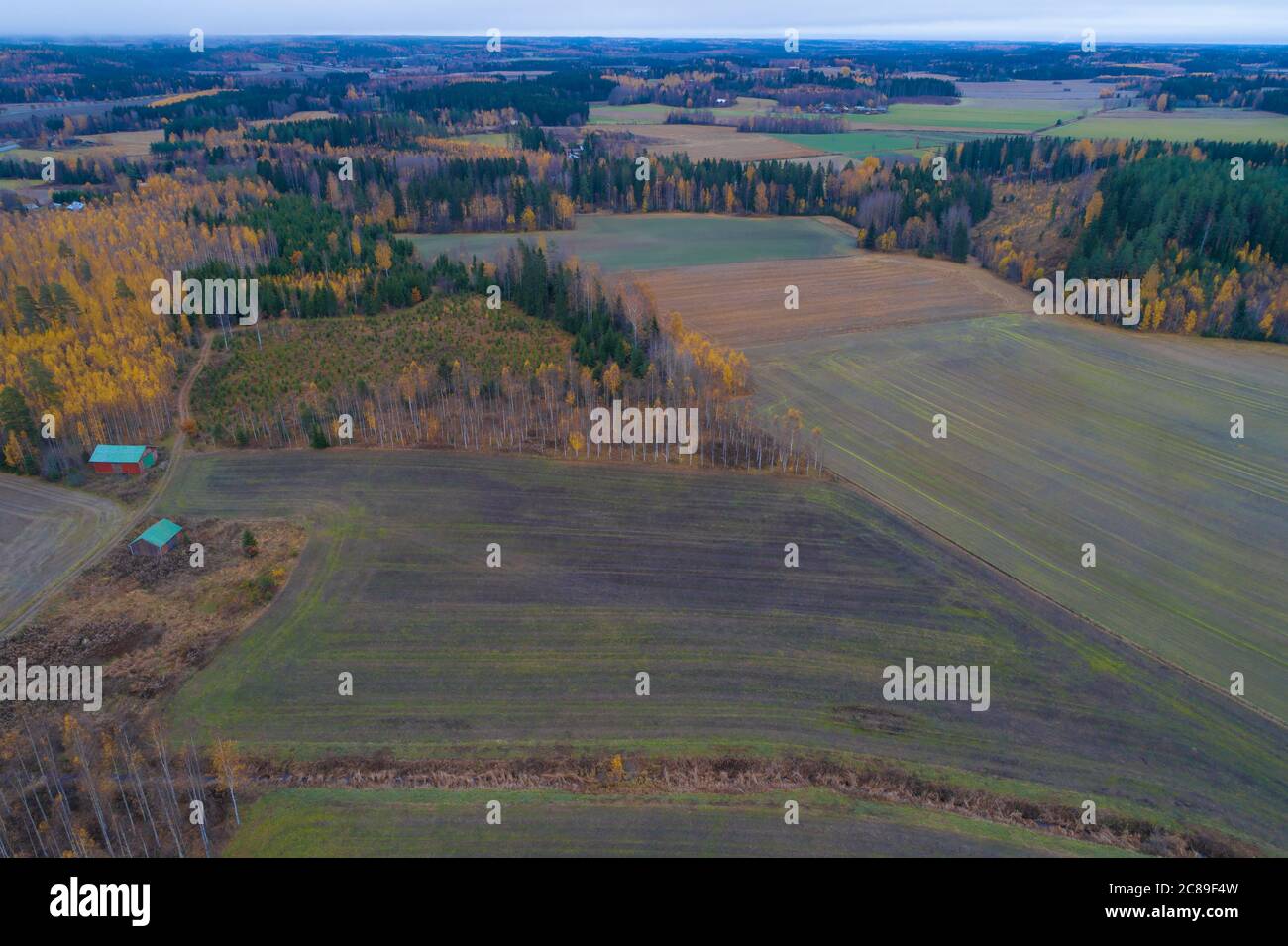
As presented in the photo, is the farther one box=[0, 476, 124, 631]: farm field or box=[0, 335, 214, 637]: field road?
box=[0, 476, 124, 631]: farm field

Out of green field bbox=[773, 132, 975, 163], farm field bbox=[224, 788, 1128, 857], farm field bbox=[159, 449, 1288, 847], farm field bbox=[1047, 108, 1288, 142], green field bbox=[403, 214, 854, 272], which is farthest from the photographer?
green field bbox=[773, 132, 975, 163]

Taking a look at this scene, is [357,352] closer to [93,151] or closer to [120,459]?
[120,459]

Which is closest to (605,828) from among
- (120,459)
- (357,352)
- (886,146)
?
(120,459)

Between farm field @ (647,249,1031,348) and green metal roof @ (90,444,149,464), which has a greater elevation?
farm field @ (647,249,1031,348)

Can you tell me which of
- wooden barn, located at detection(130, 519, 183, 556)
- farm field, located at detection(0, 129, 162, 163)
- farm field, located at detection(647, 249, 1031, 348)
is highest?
farm field, located at detection(0, 129, 162, 163)

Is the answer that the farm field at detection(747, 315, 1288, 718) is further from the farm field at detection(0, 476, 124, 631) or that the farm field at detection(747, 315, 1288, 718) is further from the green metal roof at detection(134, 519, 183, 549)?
the farm field at detection(0, 476, 124, 631)

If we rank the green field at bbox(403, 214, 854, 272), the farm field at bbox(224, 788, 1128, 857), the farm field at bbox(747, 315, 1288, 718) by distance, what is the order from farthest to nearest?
the green field at bbox(403, 214, 854, 272), the farm field at bbox(747, 315, 1288, 718), the farm field at bbox(224, 788, 1128, 857)

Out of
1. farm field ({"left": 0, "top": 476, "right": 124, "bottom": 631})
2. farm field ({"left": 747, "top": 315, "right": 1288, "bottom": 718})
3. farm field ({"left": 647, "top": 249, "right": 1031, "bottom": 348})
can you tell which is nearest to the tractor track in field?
farm field ({"left": 747, "top": 315, "right": 1288, "bottom": 718})
